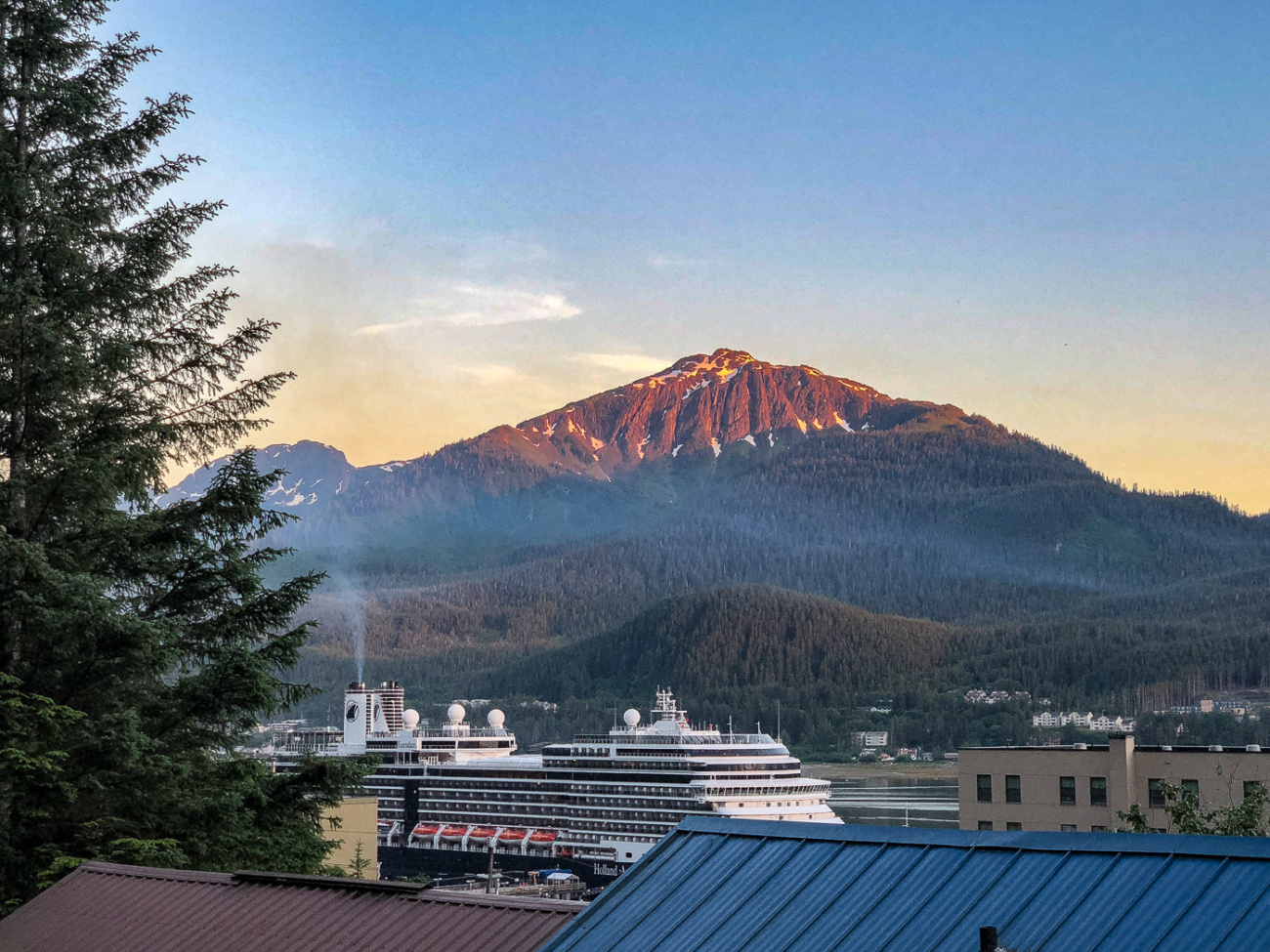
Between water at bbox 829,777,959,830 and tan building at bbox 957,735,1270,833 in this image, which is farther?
water at bbox 829,777,959,830

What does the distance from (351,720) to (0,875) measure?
347ft

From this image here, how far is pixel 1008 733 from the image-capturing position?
558 ft

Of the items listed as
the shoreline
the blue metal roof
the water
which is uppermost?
the blue metal roof

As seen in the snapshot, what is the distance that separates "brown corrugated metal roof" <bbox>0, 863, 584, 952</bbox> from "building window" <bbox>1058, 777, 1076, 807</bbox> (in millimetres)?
33979

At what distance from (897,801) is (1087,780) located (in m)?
80.5

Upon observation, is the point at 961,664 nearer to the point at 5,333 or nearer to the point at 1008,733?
the point at 1008,733

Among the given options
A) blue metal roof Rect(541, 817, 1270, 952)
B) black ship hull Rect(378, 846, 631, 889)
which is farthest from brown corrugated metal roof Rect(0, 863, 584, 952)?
black ship hull Rect(378, 846, 631, 889)

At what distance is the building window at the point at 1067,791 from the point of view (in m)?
41.4

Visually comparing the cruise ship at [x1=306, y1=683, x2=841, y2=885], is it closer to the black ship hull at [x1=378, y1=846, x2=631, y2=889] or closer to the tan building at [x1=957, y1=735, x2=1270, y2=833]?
the black ship hull at [x1=378, y1=846, x2=631, y2=889]

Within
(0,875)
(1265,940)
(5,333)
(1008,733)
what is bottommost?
(1008,733)

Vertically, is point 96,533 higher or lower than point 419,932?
higher

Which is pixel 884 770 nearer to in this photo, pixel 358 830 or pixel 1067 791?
pixel 1067 791

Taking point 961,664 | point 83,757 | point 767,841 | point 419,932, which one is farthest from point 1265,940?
point 961,664

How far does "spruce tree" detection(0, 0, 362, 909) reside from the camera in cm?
1570
